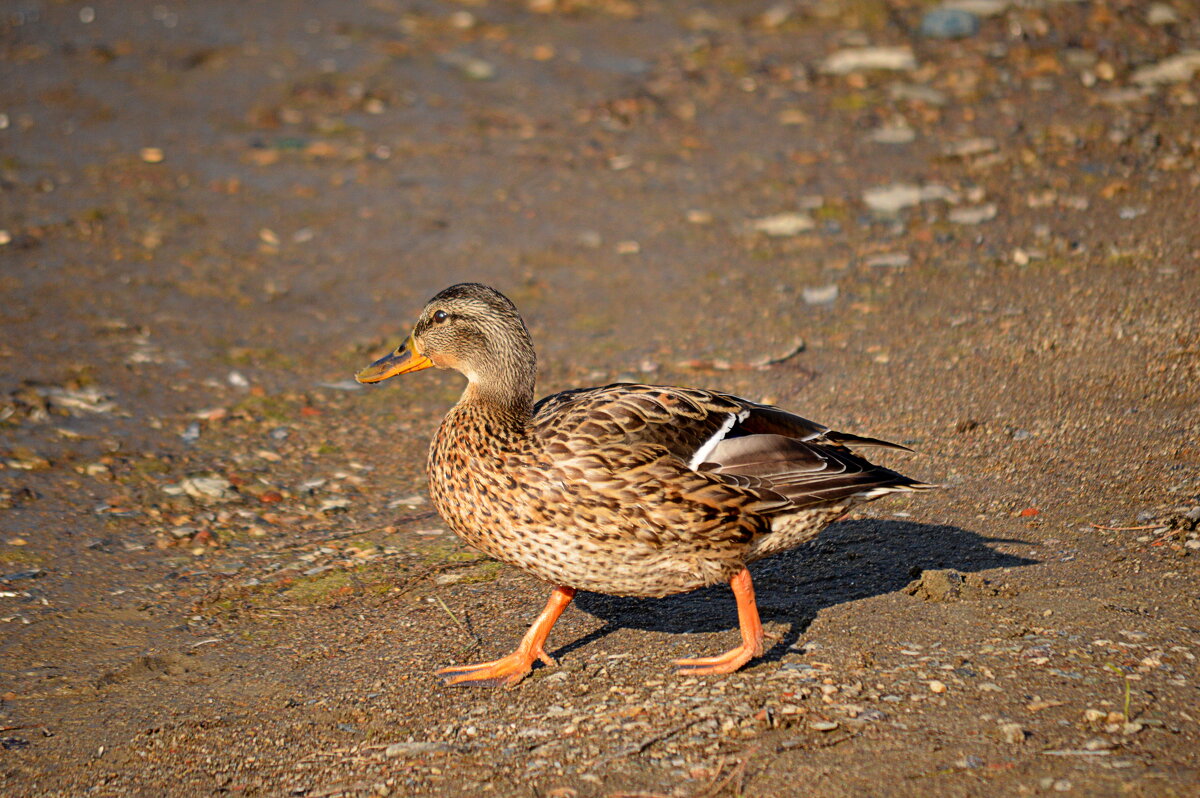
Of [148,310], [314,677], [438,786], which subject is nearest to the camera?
[438,786]

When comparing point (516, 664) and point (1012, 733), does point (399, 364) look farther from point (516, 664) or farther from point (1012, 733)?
point (1012, 733)

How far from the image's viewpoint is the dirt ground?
4.15 m

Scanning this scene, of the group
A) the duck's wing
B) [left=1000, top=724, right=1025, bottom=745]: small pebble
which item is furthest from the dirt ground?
the duck's wing

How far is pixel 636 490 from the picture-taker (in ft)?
→ 14.5

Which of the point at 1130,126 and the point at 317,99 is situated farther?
the point at 317,99

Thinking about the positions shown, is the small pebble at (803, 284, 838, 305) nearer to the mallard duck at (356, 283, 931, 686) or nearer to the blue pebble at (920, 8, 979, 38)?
the mallard duck at (356, 283, 931, 686)

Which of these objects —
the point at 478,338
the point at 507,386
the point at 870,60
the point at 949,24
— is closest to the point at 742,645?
the point at 507,386

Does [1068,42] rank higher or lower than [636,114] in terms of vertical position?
higher

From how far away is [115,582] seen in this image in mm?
5555

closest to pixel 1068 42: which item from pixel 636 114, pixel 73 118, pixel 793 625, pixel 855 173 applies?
pixel 855 173

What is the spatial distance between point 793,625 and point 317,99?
840cm

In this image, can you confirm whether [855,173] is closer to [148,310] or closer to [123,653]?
[148,310]

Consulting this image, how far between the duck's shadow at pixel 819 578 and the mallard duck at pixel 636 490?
1.37ft

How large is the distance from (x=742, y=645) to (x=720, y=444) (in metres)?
0.82
